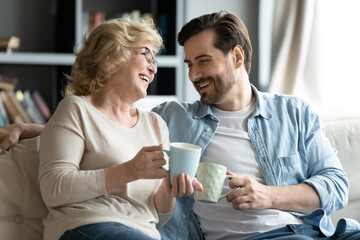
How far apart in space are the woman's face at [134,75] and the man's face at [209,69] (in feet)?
1.14

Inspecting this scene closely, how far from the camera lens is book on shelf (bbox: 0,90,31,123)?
3.77m

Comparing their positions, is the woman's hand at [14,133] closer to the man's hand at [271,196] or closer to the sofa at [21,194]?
the sofa at [21,194]

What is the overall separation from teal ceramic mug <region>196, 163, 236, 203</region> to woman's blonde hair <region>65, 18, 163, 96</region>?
1.59ft

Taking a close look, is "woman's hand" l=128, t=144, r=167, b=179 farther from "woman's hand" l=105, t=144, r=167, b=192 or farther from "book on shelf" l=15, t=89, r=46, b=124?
"book on shelf" l=15, t=89, r=46, b=124

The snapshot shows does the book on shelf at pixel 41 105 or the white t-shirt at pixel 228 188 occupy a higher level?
the white t-shirt at pixel 228 188

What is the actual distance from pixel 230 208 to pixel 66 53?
2500 mm

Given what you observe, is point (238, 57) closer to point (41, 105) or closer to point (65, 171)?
point (65, 171)

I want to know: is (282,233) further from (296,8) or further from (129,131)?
(296,8)

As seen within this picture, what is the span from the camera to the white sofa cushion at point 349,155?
2158 millimetres

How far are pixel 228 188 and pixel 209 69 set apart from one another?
0.49 m

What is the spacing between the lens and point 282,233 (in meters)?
1.70

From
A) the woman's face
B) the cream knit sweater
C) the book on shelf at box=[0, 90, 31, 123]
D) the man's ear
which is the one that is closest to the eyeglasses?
the woman's face

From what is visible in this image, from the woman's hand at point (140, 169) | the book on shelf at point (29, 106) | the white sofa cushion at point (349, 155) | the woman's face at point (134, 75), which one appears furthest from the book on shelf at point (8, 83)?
the woman's hand at point (140, 169)

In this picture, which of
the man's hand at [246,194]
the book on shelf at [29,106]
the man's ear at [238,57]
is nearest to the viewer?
the man's hand at [246,194]
